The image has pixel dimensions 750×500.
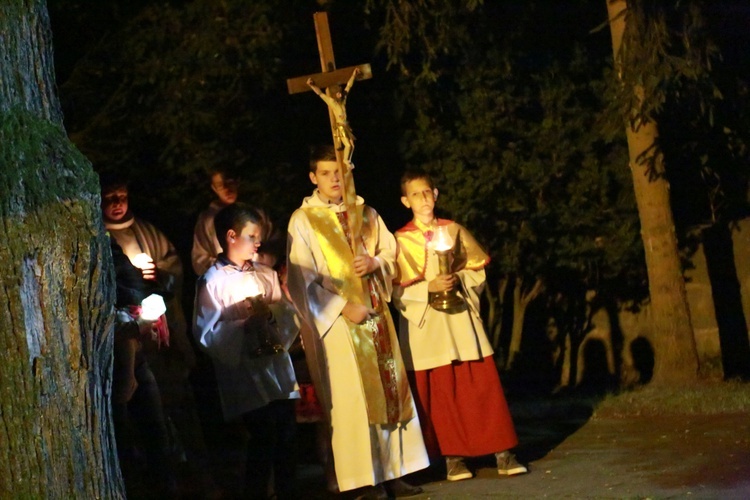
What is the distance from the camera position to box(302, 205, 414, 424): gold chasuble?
7.45 m

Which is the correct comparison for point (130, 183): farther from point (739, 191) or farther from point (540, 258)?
point (739, 191)

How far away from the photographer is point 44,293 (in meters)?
4.80

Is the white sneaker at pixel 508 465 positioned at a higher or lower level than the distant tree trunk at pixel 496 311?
lower

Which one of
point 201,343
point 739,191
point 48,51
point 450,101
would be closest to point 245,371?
point 201,343

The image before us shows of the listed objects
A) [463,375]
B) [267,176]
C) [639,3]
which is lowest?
[463,375]

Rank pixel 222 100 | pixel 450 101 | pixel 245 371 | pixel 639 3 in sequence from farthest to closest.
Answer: pixel 450 101 < pixel 222 100 < pixel 639 3 < pixel 245 371

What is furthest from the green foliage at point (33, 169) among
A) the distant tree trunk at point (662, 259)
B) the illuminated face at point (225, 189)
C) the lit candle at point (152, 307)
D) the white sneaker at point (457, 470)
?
the distant tree trunk at point (662, 259)

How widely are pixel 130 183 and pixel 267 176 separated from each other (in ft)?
4.47

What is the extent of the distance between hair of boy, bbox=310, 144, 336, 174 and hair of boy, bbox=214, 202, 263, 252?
0.53 metres

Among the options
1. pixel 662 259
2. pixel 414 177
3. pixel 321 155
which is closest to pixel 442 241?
pixel 414 177

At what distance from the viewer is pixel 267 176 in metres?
12.2

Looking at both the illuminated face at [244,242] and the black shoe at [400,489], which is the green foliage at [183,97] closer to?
the illuminated face at [244,242]

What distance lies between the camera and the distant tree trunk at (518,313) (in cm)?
1462

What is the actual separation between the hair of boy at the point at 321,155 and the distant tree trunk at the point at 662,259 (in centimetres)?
447
